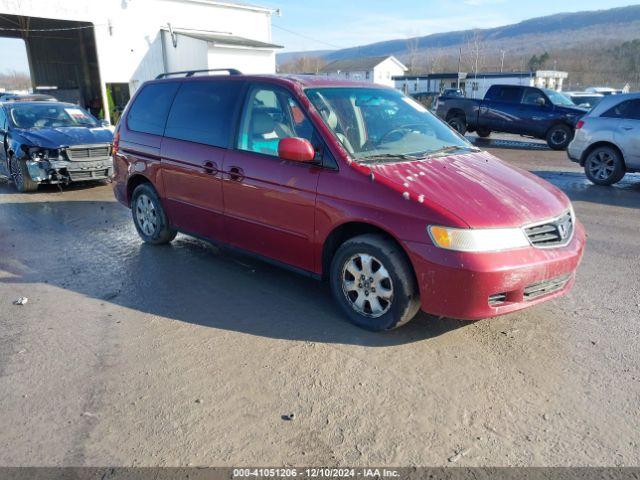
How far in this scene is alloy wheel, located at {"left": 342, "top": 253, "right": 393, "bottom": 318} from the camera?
360 centimetres

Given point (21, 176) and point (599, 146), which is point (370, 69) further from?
point (21, 176)

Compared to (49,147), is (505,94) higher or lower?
higher

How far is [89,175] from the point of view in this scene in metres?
9.17

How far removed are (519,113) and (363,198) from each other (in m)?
14.2

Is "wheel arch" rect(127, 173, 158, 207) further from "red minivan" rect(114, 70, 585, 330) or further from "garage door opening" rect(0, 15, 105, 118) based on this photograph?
"garage door opening" rect(0, 15, 105, 118)

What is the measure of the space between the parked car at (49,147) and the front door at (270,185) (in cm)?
565

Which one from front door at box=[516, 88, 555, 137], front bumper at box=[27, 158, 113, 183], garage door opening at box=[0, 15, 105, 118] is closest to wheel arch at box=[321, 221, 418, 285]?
front bumper at box=[27, 158, 113, 183]

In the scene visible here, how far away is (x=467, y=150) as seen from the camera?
14.6ft

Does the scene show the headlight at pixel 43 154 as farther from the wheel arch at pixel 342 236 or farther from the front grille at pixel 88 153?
the wheel arch at pixel 342 236

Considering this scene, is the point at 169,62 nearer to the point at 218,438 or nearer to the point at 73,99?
the point at 73,99

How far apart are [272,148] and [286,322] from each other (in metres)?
1.46

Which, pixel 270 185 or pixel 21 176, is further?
pixel 21 176

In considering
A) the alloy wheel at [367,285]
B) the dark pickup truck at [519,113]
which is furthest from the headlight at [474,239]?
the dark pickup truck at [519,113]

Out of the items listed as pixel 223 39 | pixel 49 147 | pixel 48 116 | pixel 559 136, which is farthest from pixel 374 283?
pixel 223 39
